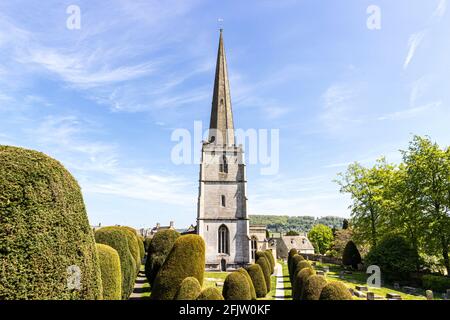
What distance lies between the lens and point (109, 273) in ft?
33.4

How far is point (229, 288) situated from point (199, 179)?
2058 centimetres

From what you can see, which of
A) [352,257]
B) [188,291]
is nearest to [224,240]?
[352,257]

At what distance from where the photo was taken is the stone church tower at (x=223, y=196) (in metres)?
32.8

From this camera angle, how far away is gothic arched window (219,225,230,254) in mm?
33094

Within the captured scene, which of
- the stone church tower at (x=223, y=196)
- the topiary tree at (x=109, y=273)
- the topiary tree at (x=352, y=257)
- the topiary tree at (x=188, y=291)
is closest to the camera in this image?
the topiary tree at (x=188, y=291)

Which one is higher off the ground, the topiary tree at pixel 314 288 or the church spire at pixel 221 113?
the church spire at pixel 221 113

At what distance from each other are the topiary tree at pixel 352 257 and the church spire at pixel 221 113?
866 inches

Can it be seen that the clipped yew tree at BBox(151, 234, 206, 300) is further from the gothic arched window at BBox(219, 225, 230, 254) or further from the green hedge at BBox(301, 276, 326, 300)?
the gothic arched window at BBox(219, 225, 230, 254)

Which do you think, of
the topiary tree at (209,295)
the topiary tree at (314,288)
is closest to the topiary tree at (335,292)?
the topiary tree at (314,288)

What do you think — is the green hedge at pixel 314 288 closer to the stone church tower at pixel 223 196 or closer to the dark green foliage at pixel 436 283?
the dark green foliage at pixel 436 283
